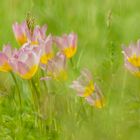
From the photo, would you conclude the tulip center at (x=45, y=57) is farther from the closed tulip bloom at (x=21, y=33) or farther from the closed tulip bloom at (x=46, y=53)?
the closed tulip bloom at (x=21, y=33)

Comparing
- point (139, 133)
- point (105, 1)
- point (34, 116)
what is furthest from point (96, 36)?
point (139, 133)

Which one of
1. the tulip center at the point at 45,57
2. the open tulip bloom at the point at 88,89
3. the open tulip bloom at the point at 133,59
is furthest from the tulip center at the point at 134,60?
the tulip center at the point at 45,57

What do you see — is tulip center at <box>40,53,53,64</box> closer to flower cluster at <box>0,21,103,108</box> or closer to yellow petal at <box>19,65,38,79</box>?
flower cluster at <box>0,21,103,108</box>

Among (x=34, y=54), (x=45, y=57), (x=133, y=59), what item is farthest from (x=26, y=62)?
(x=133, y=59)

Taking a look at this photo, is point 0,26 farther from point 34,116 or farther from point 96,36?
point 34,116

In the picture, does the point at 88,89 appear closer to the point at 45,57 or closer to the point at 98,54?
the point at 45,57

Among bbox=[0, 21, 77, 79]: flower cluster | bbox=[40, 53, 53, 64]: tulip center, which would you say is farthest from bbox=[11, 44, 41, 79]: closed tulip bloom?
bbox=[40, 53, 53, 64]: tulip center
